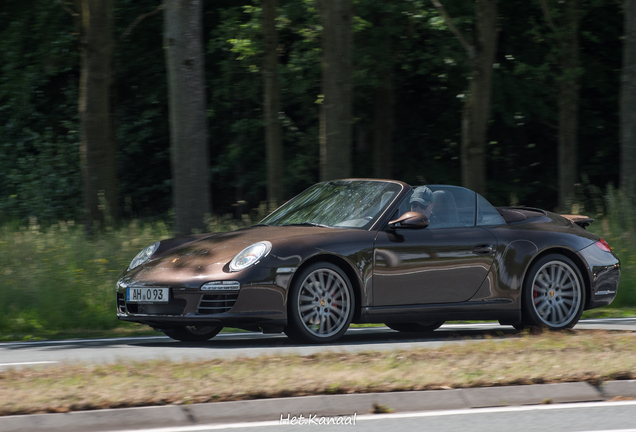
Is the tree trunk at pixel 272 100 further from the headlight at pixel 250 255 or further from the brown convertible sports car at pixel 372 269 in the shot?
the headlight at pixel 250 255

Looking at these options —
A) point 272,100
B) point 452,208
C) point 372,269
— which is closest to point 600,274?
point 452,208

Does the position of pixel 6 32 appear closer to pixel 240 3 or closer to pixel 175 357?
pixel 240 3

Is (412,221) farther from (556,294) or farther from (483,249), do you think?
(556,294)

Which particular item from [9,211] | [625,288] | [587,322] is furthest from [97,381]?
[9,211]

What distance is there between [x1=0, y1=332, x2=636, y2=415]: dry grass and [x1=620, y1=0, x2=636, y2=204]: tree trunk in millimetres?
8840

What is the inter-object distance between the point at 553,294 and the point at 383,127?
614 inches

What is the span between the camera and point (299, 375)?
245 inches

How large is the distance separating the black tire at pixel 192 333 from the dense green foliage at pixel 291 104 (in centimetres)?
1456

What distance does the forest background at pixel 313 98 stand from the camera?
21125 millimetres

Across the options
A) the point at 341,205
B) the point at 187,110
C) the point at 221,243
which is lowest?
the point at 221,243

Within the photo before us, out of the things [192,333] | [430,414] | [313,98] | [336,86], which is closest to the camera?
[430,414]

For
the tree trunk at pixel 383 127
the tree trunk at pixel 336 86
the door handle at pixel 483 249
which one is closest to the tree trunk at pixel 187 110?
the tree trunk at pixel 336 86

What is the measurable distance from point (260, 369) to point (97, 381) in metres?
1.05

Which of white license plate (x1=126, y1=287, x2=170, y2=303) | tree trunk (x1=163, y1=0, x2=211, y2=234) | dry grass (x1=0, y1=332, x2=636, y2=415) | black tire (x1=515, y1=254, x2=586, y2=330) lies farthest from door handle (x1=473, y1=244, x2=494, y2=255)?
tree trunk (x1=163, y1=0, x2=211, y2=234)
